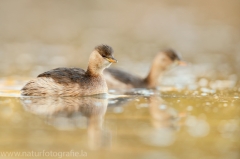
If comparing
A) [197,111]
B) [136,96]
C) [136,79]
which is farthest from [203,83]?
[197,111]

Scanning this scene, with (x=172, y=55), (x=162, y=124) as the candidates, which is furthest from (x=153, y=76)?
(x=162, y=124)

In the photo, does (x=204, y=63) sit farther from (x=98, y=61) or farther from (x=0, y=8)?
(x=0, y=8)

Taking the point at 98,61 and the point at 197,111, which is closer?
the point at 197,111

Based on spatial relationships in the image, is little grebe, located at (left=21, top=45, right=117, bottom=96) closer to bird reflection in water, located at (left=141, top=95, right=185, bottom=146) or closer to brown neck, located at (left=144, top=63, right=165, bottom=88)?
bird reflection in water, located at (left=141, top=95, right=185, bottom=146)

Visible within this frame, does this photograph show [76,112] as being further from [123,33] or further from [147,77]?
[123,33]

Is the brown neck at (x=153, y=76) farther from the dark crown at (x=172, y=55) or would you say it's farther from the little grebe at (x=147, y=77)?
the dark crown at (x=172, y=55)

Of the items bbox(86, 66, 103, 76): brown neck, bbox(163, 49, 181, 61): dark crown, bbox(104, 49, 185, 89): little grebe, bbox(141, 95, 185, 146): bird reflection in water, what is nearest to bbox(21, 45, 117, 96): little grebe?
bbox(86, 66, 103, 76): brown neck
